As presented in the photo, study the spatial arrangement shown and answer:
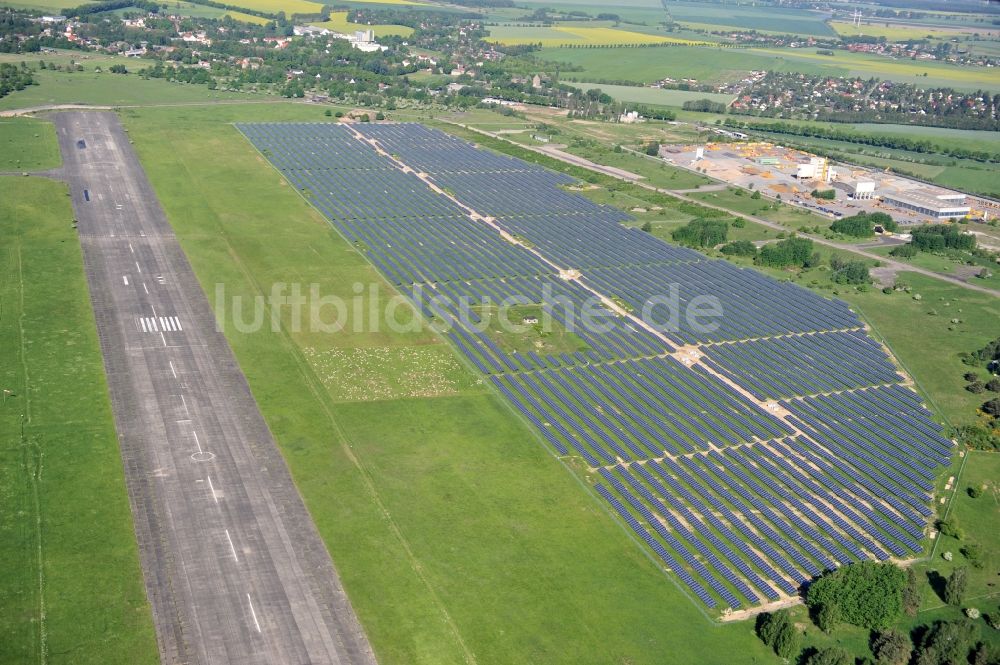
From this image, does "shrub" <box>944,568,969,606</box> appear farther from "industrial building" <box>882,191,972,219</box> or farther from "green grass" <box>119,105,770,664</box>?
"industrial building" <box>882,191,972,219</box>

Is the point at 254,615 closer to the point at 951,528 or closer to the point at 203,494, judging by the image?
the point at 203,494

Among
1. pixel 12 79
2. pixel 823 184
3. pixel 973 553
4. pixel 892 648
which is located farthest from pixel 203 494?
pixel 12 79

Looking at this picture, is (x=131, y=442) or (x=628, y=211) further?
(x=628, y=211)

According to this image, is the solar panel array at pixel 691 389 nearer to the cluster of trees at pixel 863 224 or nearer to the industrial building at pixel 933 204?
the cluster of trees at pixel 863 224

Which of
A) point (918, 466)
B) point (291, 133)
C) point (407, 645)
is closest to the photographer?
point (407, 645)

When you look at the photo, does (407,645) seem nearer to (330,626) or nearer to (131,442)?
(330,626)

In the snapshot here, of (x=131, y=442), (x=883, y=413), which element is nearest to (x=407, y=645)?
(x=131, y=442)
